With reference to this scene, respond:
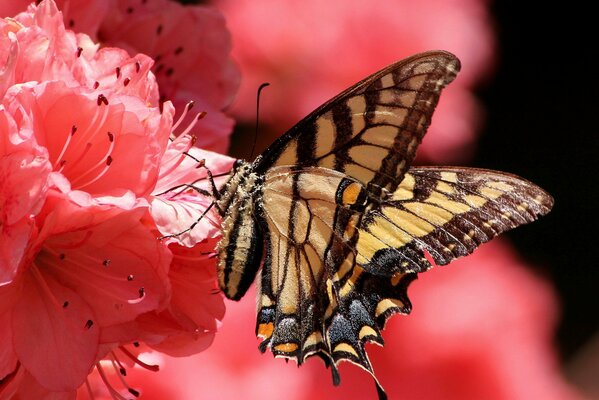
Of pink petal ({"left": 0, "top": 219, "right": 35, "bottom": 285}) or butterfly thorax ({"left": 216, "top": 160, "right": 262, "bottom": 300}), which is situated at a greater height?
pink petal ({"left": 0, "top": 219, "right": 35, "bottom": 285})

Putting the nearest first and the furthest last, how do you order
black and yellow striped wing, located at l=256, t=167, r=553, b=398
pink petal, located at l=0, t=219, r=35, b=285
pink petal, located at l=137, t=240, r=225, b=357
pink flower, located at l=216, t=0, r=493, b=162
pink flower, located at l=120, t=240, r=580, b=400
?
pink petal, located at l=0, t=219, r=35, b=285
pink petal, located at l=137, t=240, r=225, b=357
black and yellow striped wing, located at l=256, t=167, r=553, b=398
pink flower, located at l=120, t=240, r=580, b=400
pink flower, located at l=216, t=0, r=493, b=162

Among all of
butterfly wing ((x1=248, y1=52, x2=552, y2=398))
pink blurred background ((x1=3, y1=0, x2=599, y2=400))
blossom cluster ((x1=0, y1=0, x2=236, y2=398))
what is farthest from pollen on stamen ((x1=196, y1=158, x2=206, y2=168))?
pink blurred background ((x1=3, y1=0, x2=599, y2=400))

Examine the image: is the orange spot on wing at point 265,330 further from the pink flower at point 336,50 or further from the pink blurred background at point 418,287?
the pink flower at point 336,50

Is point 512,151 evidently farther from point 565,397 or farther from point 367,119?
point 367,119

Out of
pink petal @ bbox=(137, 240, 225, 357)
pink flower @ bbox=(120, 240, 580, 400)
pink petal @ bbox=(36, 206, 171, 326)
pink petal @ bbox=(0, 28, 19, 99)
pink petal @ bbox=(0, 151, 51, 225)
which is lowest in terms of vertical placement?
pink flower @ bbox=(120, 240, 580, 400)

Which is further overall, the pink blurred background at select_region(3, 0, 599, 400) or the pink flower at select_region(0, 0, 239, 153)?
the pink blurred background at select_region(3, 0, 599, 400)

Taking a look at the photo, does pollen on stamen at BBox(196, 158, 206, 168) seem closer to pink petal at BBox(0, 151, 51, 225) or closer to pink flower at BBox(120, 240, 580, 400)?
pink petal at BBox(0, 151, 51, 225)

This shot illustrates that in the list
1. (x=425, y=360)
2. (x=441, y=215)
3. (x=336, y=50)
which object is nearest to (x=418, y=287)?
(x=425, y=360)
